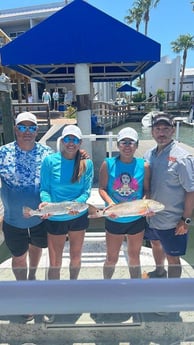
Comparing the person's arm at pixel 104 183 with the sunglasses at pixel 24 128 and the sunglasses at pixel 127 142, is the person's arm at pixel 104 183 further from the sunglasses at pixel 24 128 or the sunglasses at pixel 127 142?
the sunglasses at pixel 24 128

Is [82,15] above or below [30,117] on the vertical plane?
above

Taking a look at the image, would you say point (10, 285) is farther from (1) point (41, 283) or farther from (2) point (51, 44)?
(2) point (51, 44)

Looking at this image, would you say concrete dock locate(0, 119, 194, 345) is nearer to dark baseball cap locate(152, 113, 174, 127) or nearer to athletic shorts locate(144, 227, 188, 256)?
athletic shorts locate(144, 227, 188, 256)

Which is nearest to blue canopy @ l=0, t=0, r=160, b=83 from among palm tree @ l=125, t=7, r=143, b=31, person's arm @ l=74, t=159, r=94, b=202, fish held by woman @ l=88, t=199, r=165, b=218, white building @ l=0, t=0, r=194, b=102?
person's arm @ l=74, t=159, r=94, b=202

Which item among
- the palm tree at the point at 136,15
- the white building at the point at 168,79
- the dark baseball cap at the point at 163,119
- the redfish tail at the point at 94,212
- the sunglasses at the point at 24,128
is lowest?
the redfish tail at the point at 94,212

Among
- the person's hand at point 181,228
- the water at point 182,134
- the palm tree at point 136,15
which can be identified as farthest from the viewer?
the palm tree at point 136,15

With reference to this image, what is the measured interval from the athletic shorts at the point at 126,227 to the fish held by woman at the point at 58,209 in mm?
319

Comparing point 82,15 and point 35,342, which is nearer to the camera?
point 35,342

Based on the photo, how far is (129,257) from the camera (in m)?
2.55

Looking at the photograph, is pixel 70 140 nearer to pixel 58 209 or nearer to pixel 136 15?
pixel 58 209

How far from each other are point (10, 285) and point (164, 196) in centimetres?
184

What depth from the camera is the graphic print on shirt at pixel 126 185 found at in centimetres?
245

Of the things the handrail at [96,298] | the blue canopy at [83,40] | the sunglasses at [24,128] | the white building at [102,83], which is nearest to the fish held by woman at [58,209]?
the sunglasses at [24,128]

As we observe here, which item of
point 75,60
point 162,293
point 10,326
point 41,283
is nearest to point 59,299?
point 41,283
